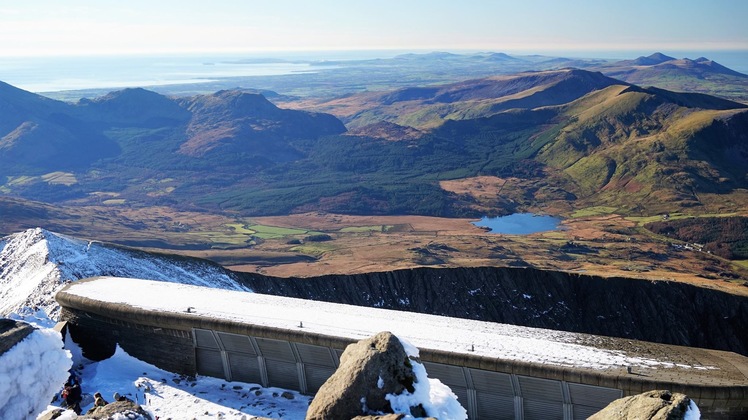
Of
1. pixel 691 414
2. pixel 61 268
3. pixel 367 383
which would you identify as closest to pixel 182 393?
pixel 367 383

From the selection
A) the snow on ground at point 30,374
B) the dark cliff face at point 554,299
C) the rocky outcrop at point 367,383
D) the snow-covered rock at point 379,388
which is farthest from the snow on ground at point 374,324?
the dark cliff face at point 554,299

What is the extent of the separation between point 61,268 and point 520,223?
115690mm

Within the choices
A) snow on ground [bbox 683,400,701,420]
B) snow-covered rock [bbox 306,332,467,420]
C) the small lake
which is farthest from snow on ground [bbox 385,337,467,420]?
the small lake

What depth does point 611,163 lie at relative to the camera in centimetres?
17338

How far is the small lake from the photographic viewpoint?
132625 mm

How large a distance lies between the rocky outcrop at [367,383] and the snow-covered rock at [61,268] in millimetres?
18783

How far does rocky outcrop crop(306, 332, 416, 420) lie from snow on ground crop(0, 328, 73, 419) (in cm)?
533

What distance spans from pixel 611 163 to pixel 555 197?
2459 cm

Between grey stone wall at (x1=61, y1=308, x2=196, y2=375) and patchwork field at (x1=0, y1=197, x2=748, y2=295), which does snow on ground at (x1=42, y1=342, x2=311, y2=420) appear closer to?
grey stone wall at (x1=61, y1=308, x2=196, y2=375)

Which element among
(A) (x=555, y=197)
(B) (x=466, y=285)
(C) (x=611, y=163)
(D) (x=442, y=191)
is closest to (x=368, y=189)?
(D) (x=442, y=191)

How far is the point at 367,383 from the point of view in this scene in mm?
13031

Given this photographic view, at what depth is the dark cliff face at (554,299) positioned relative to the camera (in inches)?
1907

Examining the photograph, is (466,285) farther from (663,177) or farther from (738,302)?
(663,177)

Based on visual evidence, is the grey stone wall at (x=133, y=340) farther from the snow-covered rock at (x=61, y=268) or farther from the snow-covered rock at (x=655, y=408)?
the snow-covered rock at (x=655, y=408)
